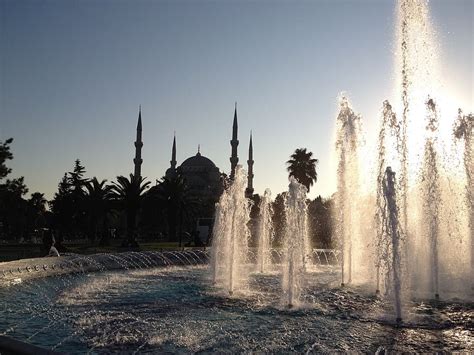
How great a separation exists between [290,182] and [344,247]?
12.4 feet

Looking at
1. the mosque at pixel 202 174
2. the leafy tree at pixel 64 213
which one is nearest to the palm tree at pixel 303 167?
the leafy tree at pixel 64 213

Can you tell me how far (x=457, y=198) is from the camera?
1512 cm

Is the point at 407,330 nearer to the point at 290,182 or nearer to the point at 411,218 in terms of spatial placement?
the point at 290,182

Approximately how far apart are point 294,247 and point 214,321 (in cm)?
332

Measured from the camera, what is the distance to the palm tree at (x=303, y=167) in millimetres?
39062

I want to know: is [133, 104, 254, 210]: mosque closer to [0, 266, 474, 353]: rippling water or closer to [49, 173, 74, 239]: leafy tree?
[49, 173, 74, 239]: leafy tree

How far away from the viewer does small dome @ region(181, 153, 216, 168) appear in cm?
7419

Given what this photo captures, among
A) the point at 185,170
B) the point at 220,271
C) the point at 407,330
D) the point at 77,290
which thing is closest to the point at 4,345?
the point at 407,330

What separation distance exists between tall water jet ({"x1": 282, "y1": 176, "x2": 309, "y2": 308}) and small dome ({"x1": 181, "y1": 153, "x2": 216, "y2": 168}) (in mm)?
62426

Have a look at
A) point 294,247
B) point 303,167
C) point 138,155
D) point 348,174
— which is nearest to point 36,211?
point 138,155

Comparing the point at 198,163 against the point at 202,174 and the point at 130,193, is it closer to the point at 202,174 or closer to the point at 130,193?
the point at 202,174

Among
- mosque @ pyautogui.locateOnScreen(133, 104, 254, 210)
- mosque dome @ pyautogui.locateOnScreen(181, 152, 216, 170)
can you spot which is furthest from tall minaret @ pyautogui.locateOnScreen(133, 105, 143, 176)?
mosque dome @ pyautogui.locateOnScreen(181, 152, 216, 170)

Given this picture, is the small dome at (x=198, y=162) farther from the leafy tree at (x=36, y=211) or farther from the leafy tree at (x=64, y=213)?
the leafy tree at (x=64, y=213)

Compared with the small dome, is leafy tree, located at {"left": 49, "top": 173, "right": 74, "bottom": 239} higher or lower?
→ lower
